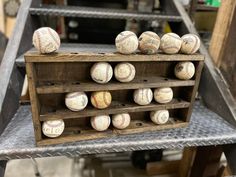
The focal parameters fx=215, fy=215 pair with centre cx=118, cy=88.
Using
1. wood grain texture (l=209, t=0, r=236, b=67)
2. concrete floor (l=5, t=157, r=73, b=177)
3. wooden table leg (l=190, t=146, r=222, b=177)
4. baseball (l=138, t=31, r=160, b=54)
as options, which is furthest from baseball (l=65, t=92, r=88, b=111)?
concrete floor (l=5, t=157, r=73, b=177)

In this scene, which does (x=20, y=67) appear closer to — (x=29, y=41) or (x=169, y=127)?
(x=29, y=41)

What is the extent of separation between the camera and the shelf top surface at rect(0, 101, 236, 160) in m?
0.63

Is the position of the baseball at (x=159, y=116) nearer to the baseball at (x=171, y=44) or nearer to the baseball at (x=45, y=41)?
the baseball at (x=171, y=44)

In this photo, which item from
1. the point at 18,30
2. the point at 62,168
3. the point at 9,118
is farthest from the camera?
the point at 62,168

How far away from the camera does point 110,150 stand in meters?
0.67

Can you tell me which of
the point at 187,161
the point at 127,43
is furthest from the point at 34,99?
the point at 187,161

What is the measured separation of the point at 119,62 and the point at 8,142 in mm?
415

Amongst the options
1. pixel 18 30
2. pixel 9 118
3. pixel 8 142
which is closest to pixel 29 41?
pixel 18 30

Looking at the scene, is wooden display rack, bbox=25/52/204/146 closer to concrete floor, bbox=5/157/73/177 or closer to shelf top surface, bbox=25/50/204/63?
shelf top surface, bbox=25/50/204/63

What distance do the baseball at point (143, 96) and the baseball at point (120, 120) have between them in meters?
0.07

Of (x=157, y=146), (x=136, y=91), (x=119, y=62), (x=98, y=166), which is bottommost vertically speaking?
(x=98, y=166)

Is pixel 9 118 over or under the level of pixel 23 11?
under

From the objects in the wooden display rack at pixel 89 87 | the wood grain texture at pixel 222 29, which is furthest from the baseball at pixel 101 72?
the wood grain texture at pixel 222 29

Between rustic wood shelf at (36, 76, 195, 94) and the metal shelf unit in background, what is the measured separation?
0.56 feet
